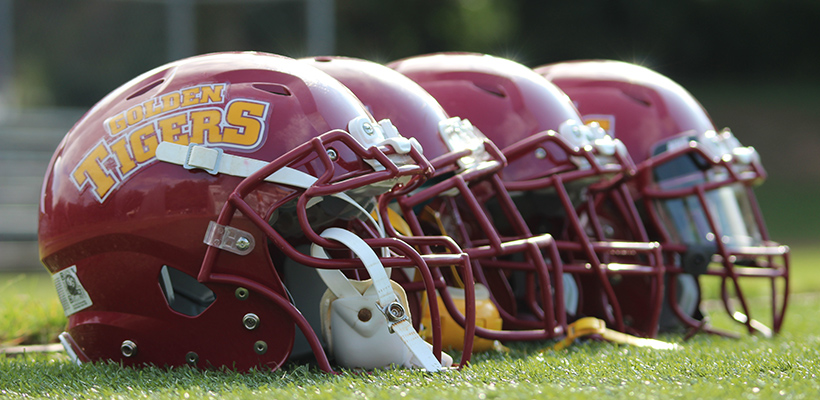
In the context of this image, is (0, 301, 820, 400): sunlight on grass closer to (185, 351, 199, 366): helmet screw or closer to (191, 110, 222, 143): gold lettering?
(185, 351, 199, 366): helmet screw

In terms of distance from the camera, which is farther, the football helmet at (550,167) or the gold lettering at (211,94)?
the football helmet at (550,167)

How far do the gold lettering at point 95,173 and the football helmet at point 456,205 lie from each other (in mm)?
775

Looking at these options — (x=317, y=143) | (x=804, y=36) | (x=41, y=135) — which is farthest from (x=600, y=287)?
(x=804, y=36)

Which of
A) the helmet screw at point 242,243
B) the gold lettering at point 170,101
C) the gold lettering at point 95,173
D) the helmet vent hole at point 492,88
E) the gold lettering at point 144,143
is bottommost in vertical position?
the helmet screw at point 242,243

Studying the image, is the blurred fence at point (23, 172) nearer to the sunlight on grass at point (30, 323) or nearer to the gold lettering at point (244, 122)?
the sunlight on grass at point (30, 323)

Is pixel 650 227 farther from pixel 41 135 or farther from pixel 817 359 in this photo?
pixel 41 135

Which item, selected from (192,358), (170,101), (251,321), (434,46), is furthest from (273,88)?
(434,46)

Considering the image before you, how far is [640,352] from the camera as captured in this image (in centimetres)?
278

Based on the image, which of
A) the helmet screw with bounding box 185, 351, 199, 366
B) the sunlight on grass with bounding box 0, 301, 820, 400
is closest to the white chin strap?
the sunlight on grass with bounding box 0, 301, 820, 400

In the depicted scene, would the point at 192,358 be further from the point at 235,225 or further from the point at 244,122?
the point at 244,122

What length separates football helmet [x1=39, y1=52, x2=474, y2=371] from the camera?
7.55ft

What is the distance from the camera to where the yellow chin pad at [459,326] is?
9.45ft

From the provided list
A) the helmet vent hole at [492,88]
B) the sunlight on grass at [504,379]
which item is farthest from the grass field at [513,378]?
the helmet vent hole at [492,88]

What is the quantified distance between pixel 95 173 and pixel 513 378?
123cm
